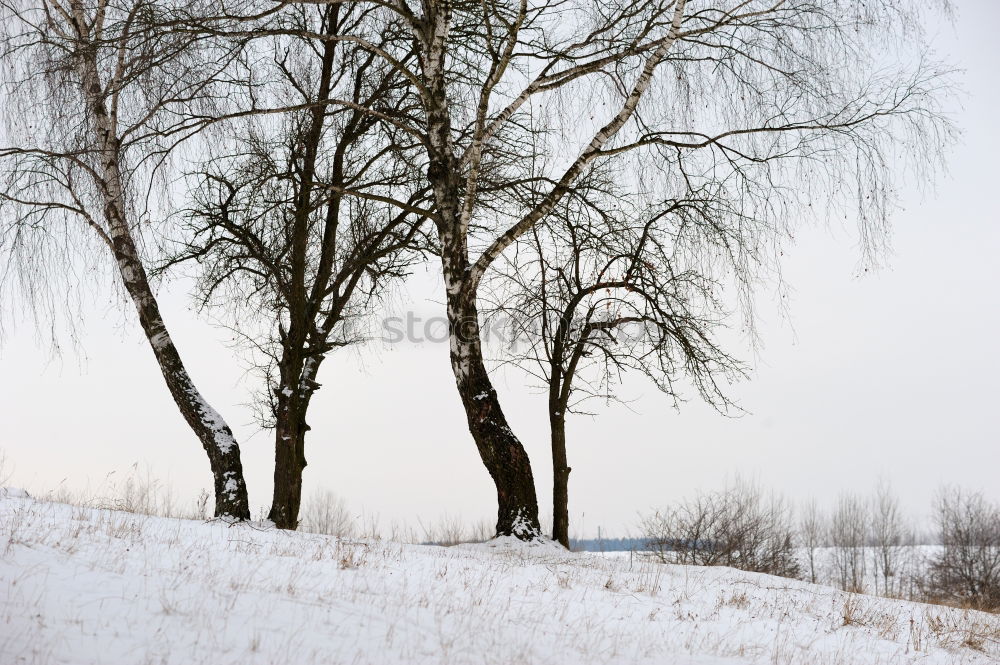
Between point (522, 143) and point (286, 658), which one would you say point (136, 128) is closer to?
point (522, 143)

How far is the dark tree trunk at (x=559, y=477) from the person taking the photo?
38.3 feet

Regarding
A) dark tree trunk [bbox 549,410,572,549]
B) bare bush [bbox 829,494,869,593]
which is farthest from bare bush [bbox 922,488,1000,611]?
dark tree trunk [bbox 549,410,572,549]

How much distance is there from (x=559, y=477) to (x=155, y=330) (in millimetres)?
5857

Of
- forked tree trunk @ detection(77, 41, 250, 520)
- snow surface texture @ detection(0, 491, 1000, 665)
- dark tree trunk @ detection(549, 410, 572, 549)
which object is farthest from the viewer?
dark tree trunk @ detection(549, 410, 572, 549)

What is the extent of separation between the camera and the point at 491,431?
10.1 meters

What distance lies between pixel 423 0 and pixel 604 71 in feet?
8.17

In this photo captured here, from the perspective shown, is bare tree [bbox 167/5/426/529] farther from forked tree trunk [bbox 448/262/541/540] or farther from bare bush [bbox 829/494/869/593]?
bare bush [bbox 829/494/869/593]

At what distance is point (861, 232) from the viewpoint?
916 centimetres

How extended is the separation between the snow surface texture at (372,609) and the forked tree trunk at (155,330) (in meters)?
1.92

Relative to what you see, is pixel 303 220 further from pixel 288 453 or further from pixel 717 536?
pixel 717 536

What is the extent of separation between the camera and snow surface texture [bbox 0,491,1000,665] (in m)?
4.41

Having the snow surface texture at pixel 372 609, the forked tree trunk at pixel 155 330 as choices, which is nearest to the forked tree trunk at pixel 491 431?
the snow surface texture at pixel 372 609

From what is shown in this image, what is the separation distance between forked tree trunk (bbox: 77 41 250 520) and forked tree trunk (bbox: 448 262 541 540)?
3146mm

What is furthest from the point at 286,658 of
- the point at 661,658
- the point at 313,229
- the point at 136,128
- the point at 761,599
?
the point at 313,229
